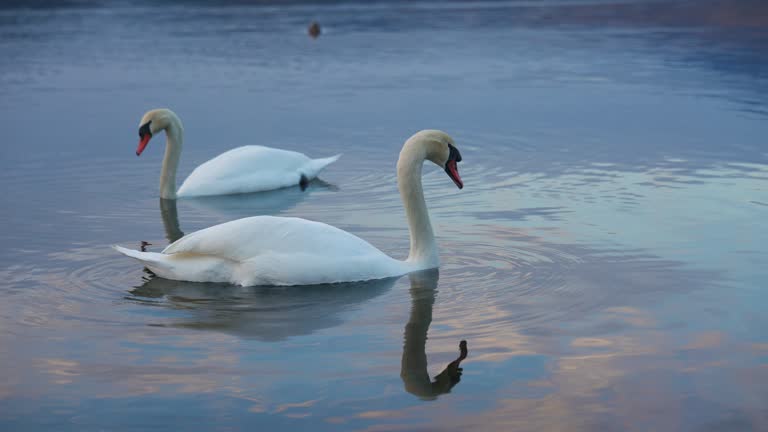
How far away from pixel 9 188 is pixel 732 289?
696 centimetres

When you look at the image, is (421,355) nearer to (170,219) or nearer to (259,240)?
(259,240)

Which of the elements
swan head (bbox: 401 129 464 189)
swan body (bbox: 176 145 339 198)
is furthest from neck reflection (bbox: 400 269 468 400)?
swan body (bbox: 176 145 339 198)

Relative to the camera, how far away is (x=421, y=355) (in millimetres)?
5855

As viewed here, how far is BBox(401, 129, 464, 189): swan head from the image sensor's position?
751 centimetres

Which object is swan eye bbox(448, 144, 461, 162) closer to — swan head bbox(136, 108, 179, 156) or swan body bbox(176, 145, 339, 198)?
swan body bbox(176, 145, 339, 198)

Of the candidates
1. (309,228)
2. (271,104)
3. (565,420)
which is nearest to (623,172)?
(309,228)

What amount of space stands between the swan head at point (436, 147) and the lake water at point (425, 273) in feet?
2.22

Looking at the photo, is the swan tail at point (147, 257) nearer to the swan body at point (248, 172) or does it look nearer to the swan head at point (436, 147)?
the swan head at point (436, 147)

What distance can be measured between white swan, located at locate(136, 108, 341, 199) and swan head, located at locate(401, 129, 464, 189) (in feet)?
11.8

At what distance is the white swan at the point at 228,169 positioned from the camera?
10703 mm

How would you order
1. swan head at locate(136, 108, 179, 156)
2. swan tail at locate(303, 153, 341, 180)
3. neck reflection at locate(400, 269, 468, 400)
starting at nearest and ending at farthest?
1. neck reflection at locate(400, 269, 468, 400)
2. swan head at locate(136, 108, 179, 156)
3. swan tail at locate(303, 153, 341, 180)

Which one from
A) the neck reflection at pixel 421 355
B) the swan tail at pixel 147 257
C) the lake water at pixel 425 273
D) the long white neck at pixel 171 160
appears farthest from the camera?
the long white neck at pixel 171 160

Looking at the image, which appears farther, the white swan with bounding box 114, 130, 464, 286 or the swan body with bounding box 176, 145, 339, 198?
the swan body with bounding box 176, 145, 339, 198

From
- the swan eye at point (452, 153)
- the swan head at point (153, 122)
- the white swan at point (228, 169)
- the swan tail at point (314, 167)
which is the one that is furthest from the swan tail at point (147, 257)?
the swan tail at point (314, 167)
